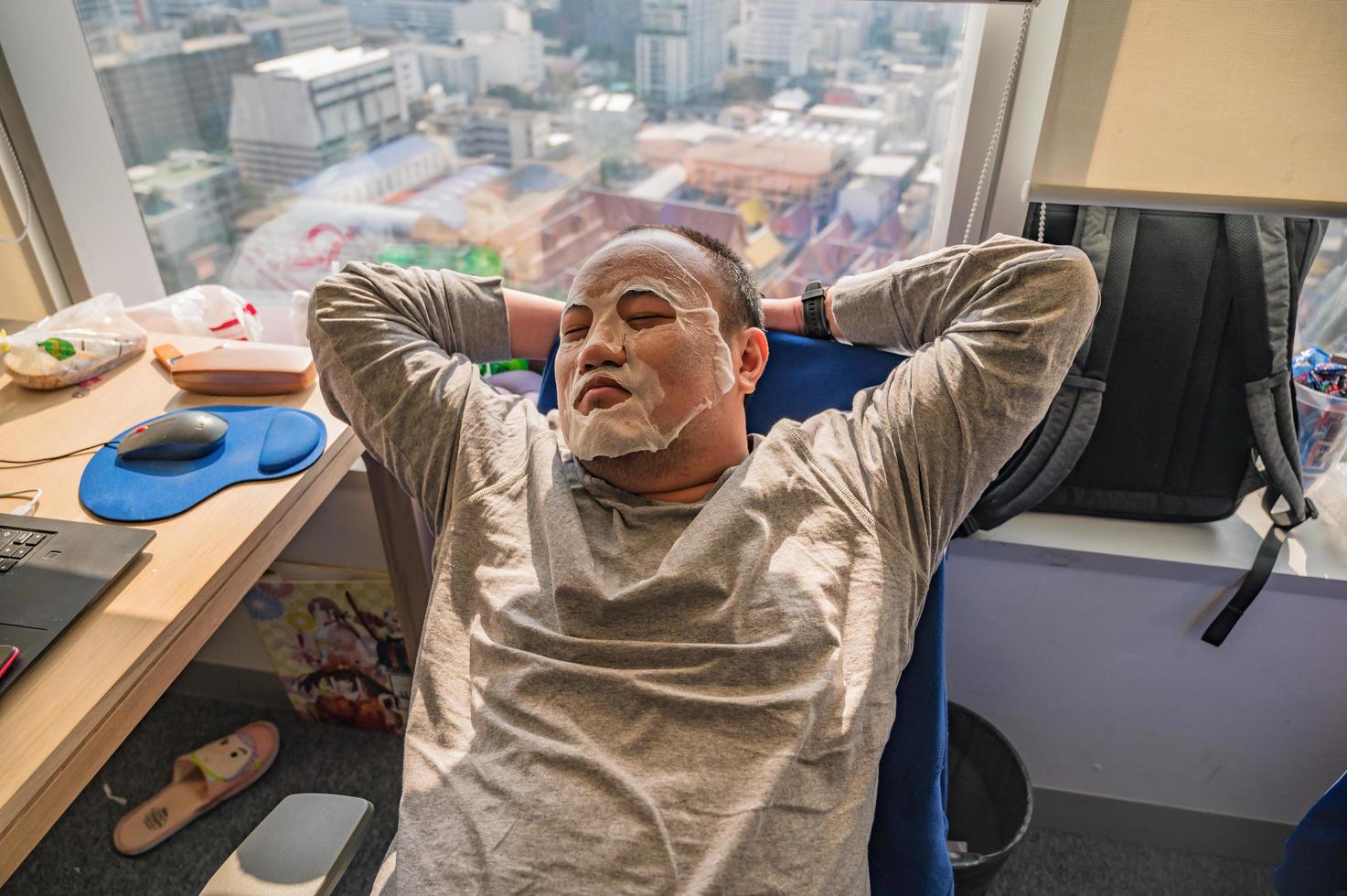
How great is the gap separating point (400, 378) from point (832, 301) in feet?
1.97

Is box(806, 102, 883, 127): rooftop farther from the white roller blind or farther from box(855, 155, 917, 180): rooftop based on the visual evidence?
the white roller blind

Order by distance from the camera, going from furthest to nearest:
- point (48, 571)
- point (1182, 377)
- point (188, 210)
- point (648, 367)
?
point (188, 210), point (1182, 377), point (648, 367), point (48, 571)

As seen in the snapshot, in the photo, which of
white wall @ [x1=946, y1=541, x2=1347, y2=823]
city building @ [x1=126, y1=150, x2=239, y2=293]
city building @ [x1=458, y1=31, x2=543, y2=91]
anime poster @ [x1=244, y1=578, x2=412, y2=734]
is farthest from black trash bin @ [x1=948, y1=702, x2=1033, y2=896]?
city building @ [x1=126, y1=150, x2=239, y2=293]

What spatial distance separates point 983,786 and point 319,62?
1.82m

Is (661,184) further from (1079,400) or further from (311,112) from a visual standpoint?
(1079,400)

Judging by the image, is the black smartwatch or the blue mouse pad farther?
the black smartwatch

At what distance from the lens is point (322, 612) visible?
67.4 inches

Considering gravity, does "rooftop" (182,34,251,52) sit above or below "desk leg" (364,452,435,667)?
above

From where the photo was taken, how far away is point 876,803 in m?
1.03

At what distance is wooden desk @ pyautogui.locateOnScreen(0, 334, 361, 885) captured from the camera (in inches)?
32.5

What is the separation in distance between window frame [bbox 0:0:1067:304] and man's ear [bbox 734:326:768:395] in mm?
498

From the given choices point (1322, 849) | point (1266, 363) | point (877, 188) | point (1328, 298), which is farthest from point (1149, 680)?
point (877, 188)

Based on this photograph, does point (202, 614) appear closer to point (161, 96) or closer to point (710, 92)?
point (710, 92)

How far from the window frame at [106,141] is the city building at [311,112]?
271 millimetres
